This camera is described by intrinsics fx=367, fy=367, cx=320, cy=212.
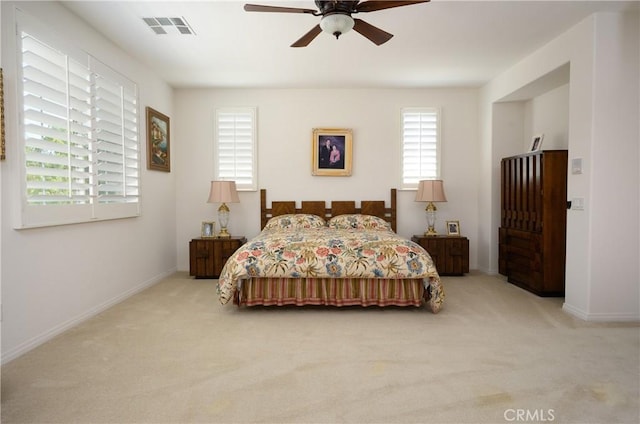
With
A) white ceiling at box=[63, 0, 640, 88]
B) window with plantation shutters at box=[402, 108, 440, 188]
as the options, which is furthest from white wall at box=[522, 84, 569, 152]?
window with plantation shutters at box=[402, 108, 440, 188]

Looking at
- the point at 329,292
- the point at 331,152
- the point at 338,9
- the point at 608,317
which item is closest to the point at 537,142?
the point at 608,317

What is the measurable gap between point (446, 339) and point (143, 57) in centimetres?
430

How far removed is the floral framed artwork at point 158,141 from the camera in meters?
4.58

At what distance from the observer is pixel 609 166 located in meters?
3.21

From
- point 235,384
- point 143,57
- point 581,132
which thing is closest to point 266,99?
point 143,57

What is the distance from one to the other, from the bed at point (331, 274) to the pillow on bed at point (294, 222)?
116 cm

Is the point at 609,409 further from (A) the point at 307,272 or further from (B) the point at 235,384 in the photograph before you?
(A) the point at 307,272

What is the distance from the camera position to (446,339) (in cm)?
282

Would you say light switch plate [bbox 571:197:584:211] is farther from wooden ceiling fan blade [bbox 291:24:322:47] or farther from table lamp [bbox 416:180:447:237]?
wooden ceiling fan blade [bbox 291:24:322:47]

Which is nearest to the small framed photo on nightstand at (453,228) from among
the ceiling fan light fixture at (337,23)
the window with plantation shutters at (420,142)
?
the window with plantation shutters at (420,142)

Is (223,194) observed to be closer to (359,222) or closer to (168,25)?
(359,222)

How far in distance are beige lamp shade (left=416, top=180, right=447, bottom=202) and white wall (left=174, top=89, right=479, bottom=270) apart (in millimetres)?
432

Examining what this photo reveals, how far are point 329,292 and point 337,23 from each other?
7.61 feet

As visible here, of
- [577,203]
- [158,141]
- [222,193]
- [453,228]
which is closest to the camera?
[577,203]
